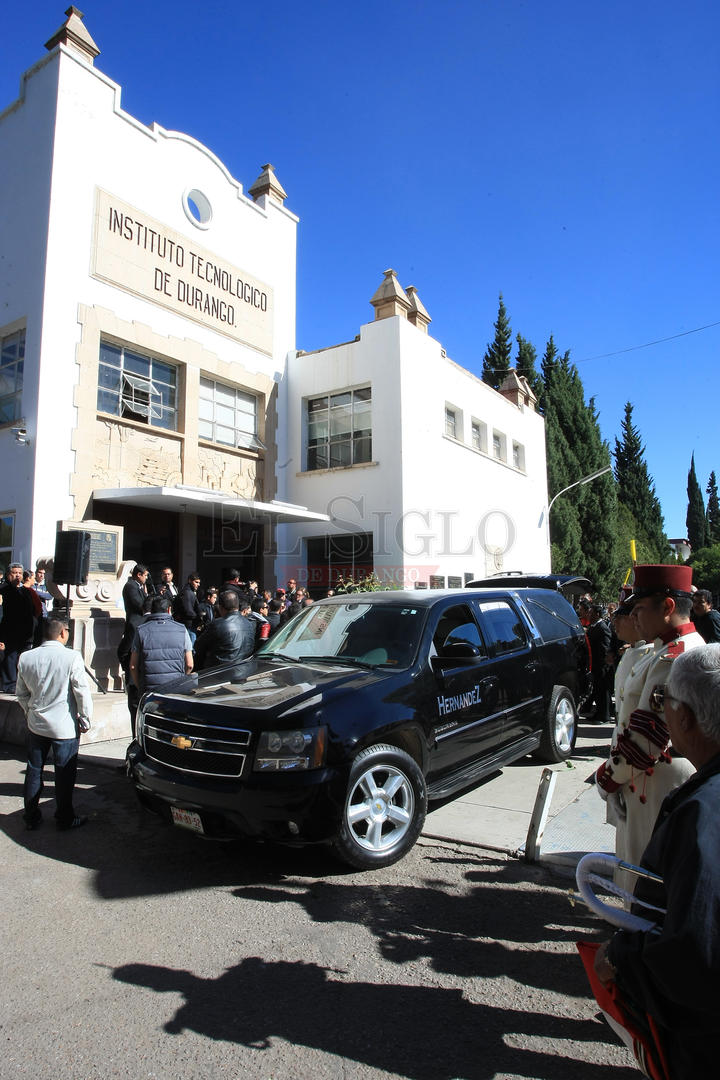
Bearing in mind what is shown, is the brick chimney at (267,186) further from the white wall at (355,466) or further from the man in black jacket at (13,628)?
the man in black jacket at (13,628)

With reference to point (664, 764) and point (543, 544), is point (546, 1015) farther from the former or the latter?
point (543, 544)

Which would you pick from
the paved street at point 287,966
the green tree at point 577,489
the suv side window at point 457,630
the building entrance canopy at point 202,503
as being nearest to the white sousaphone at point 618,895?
the paved street at point 287,966

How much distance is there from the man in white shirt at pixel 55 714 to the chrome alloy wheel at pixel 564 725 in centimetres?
437

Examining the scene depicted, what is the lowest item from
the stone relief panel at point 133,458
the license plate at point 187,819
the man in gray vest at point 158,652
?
the license plate at point 187,819

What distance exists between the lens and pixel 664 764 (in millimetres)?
2746

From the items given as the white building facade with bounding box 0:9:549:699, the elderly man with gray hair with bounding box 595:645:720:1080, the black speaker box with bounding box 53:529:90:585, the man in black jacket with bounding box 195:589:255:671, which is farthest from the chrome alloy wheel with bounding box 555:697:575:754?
the black speaker box with bounding box 53:529:90:585

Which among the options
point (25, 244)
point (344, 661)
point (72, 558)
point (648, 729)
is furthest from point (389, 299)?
point (648, 729)

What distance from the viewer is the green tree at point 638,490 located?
48781mm

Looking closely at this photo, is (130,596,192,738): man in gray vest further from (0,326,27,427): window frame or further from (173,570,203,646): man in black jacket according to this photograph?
(0,326,27,427): window frame

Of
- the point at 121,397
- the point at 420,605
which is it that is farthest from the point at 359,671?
the point at 121,397

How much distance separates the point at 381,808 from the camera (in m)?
4.11

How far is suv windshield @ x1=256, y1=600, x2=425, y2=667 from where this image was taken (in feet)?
16.1

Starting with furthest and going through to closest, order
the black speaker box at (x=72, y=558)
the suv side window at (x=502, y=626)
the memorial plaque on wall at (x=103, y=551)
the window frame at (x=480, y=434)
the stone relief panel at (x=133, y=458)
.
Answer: the window frame at (x=480, y=434) < the stone relief panel at (x=133, y=458) < the memorial plaque on wall at (x=103, y=551) < the black speaker box at (x=72, y=558) < the suv side window at (x=502, y=626)

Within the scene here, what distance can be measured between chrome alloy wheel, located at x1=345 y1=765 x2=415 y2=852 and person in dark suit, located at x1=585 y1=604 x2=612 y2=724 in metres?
5.55
